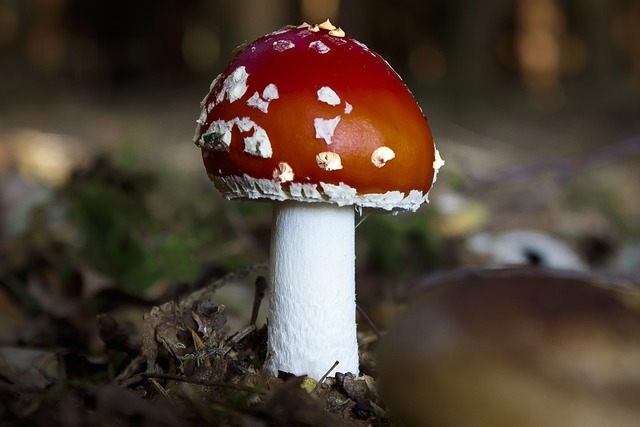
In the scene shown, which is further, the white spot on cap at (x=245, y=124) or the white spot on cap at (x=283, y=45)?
the white spot on cap at (x=283, y=45)

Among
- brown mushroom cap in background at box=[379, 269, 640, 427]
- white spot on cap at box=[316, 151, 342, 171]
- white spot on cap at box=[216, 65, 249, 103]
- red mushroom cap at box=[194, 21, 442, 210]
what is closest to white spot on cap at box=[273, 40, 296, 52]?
red mushroom cap at box=[194, 21, 442, 210]

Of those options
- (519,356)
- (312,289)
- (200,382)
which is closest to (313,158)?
(312,289)

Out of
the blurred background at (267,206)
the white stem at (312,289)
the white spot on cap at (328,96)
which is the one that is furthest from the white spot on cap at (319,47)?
the blurred background at (267,206)

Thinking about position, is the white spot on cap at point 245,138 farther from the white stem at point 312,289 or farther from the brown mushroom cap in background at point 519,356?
the brown mushroom cap in background at point 519,356

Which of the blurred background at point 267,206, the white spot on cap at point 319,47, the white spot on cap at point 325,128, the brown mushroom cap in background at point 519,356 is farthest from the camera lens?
the blurred background at point 267,206

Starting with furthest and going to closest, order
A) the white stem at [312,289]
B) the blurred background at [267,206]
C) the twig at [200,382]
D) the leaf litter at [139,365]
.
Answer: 1. the blurred background at [267,206]
2. the white stem at [312,289]
3. the twig at [200,382]
4. the leaf litter at [139,365]

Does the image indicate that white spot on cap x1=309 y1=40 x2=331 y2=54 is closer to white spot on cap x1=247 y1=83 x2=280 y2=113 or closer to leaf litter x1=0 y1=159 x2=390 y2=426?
white spot on cap x1=247 y1=83 x2=280 y2=113

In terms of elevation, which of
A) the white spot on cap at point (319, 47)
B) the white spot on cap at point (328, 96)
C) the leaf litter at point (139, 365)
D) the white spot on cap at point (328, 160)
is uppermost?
the white spot on cap at point (319, 47)
